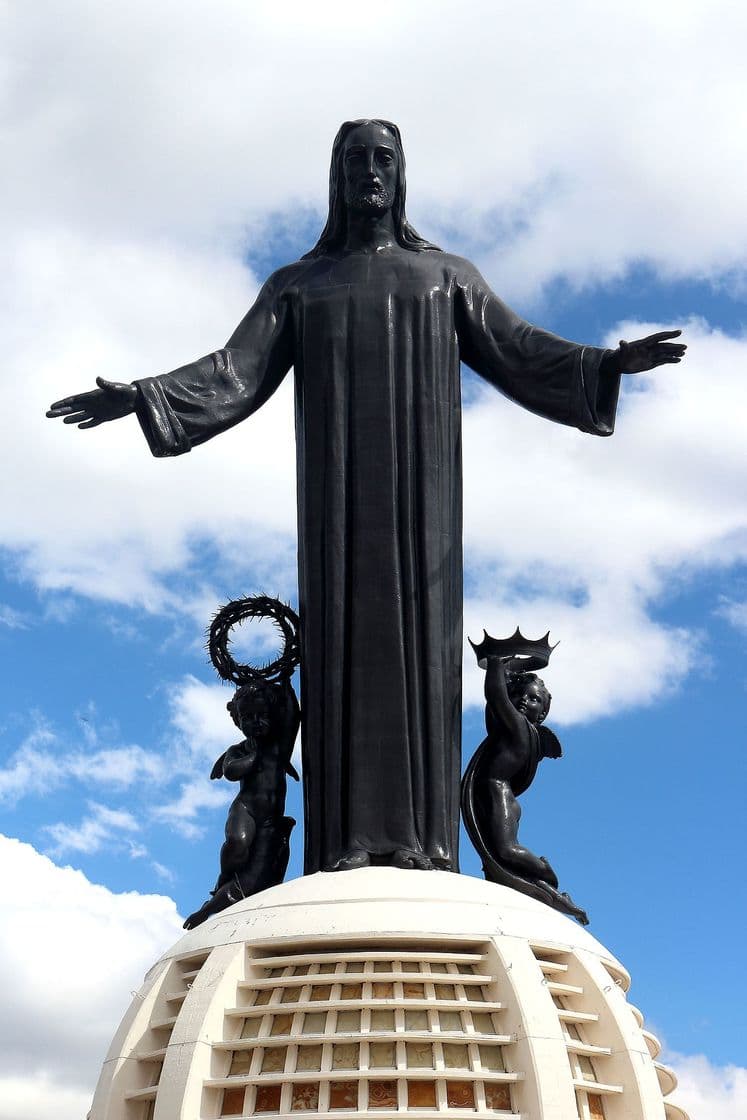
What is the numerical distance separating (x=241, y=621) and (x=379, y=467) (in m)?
1.73

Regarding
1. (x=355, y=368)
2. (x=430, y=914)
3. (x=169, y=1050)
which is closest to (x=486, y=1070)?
(x=430, y=914)

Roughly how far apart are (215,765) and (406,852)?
1929mm

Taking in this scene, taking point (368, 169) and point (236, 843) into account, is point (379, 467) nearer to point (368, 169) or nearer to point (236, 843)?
point (368, 169)

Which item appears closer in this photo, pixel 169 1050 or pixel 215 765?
pixel 169 1050

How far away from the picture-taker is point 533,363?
44.9 feet

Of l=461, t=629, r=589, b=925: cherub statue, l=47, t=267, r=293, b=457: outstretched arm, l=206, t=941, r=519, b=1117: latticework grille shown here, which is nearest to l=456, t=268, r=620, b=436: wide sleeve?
l=47, t=267, r=293, b=457: outstretched arm

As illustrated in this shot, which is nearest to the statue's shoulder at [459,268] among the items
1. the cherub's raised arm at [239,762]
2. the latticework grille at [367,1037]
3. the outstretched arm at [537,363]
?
the outstretched arm at [537,363]

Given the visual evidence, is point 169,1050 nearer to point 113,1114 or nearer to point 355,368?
point 113,1114

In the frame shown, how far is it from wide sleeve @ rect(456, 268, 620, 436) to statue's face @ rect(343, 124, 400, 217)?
979 mm

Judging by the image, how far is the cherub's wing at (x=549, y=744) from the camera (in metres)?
13.1

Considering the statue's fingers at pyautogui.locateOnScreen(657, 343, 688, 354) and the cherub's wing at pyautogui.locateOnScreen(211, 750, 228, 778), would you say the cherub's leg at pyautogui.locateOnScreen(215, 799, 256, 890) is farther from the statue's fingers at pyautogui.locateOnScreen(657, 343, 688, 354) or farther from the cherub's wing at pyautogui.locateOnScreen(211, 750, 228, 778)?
the statue's fingers at pyautogui.locateOnScreen(657, 343, 688, 354)

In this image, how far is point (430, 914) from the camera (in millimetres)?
10922

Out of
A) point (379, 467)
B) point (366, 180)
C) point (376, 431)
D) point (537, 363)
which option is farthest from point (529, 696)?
point (366, 180)

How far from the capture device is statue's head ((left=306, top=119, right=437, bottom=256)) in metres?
13.8
